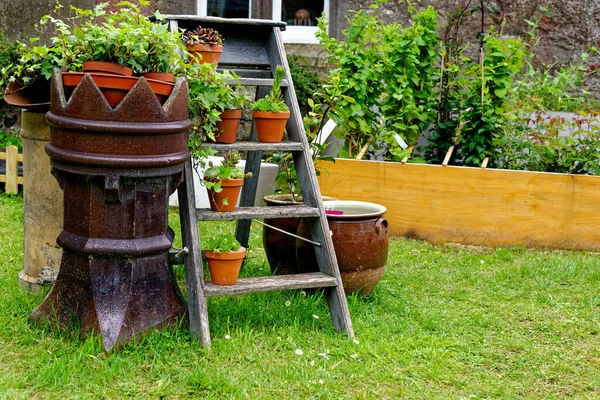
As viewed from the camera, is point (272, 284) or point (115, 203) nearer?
point (115, 203)

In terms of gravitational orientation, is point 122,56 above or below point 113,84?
above

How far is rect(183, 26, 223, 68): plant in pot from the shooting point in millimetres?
3691

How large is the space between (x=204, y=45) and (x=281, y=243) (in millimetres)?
1271

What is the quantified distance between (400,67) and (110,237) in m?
3.21

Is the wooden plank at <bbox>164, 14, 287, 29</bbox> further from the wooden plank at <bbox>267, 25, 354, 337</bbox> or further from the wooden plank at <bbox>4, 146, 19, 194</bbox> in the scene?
the wooden plank at <bbox>4, 146, 19, 194</bbox>

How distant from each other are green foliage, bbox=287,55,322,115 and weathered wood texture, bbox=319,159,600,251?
55.5 inches

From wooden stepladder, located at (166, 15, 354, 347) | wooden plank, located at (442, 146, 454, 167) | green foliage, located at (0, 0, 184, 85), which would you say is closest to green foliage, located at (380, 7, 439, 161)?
wooden plank, located at (442, 146, 454, 167)

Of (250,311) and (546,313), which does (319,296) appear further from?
(546,313)

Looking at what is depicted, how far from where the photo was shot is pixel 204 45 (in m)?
3.71

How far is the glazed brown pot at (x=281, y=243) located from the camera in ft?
14.3

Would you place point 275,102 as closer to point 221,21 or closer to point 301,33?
point 221,21

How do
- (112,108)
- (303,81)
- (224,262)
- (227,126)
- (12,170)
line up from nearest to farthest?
(112,108) < (224,262) < (227,126) < (12,170) < (303,81)

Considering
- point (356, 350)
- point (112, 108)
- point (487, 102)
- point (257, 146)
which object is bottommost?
point (356, 350)

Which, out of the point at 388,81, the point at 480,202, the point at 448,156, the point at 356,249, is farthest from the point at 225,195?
the point at 388,81
